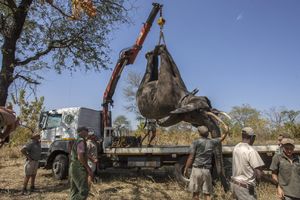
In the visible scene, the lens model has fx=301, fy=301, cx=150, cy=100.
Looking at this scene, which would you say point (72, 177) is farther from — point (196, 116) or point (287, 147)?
point (287, 147)

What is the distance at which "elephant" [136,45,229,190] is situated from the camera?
6945 mm

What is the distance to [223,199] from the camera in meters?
7.38

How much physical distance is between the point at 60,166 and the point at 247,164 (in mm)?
8171

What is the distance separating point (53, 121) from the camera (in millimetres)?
11930

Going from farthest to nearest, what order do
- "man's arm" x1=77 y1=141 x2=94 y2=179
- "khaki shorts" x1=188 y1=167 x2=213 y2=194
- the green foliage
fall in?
the green foliage, "khaki shorts" x1=188 y1=167 x2=213 y2=194, "man's arm" x1=77 y1=141 x2=94 y2=179

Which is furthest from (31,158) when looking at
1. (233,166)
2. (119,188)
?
(233,166)

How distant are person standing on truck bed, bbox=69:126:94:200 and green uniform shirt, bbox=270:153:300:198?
11.3 ft

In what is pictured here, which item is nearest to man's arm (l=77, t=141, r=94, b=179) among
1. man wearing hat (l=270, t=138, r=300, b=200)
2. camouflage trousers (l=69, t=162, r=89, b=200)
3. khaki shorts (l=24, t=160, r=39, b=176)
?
camouflage trousers (l=69, t=162, r=89, b=200)

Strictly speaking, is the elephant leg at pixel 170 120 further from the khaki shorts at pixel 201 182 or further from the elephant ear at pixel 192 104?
the khaki shorts at pixel 201 182

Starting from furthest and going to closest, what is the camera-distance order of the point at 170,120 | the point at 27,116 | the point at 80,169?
the point at 27,116 < the point at 170,120 < the point at 80,169

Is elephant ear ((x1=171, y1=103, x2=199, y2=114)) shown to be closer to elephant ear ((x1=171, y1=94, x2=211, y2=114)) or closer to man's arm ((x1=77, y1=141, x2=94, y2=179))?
→ elephant ear ((x1=171, y1=94, x2=211, y2=114))

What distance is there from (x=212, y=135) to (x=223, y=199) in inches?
62.6

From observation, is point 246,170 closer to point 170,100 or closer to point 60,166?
point 170,100

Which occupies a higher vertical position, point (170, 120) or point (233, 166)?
point (170, 120)
